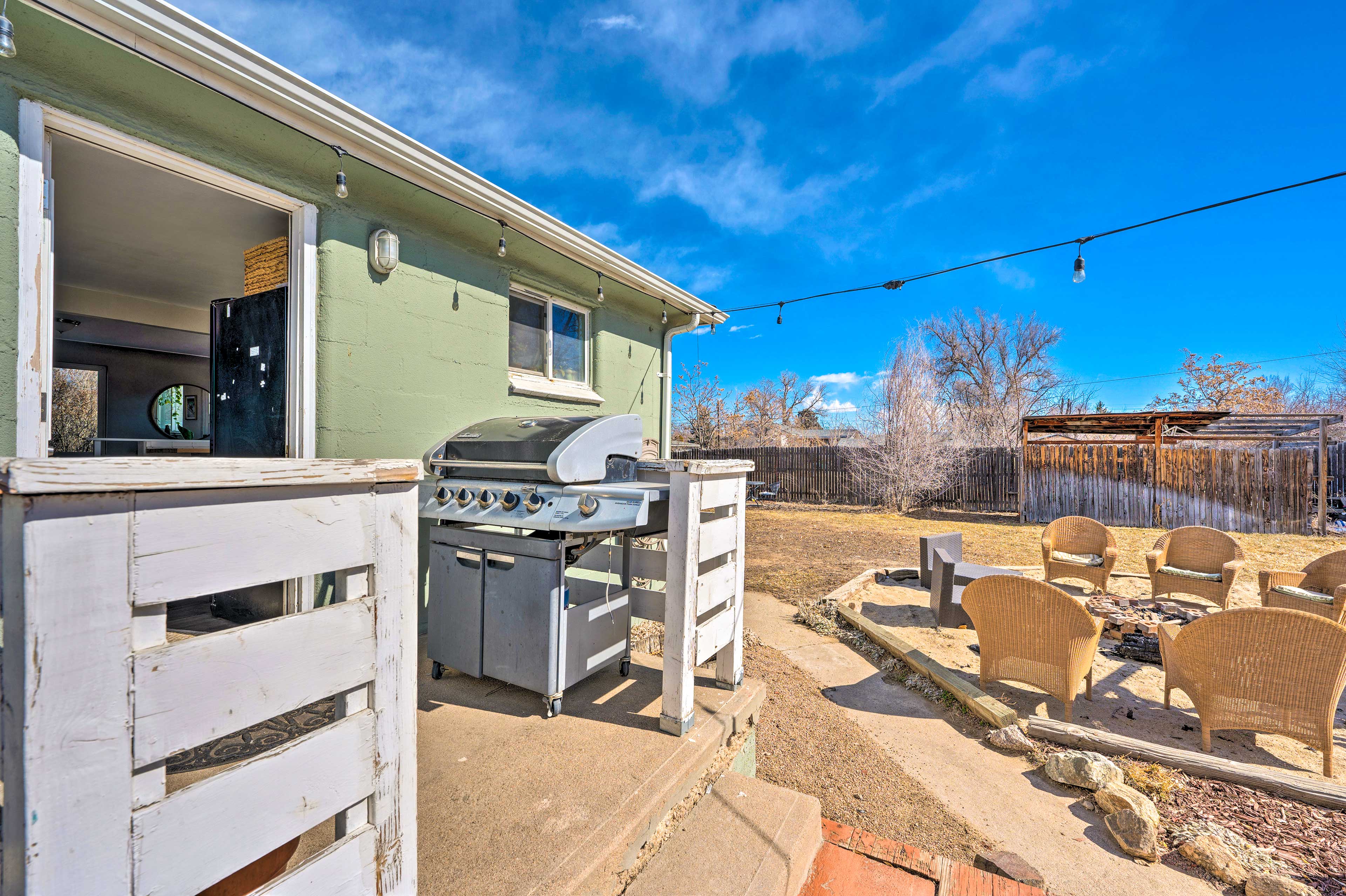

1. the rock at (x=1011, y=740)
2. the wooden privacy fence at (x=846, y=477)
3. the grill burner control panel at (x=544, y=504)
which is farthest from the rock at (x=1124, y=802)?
the wooden privacy fence at (x=846, y=477)

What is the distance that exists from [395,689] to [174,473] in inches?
22.8

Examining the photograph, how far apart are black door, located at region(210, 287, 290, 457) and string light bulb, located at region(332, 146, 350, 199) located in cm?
75

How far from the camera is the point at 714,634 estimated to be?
8.34ft

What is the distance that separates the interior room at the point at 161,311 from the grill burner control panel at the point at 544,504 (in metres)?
1.34

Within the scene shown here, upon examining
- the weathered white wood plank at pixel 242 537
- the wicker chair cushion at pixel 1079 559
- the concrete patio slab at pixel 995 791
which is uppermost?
the weathered white wood plank at pixel 242 537

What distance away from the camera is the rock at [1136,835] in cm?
223

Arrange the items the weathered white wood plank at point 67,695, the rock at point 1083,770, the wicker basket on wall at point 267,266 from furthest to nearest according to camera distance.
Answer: the wicker basket on wall at point 267,266 → the rock at point 1083,770 → the weathered white wood plank at point 67,695

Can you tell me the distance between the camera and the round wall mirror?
7199mm

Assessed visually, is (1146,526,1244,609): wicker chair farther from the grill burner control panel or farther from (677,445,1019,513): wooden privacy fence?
(677,445,1019,513): wooden privacy fence

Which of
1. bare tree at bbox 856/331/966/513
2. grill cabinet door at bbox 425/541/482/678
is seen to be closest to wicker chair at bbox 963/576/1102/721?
grill cabinet door at bbox 425/541/482/678

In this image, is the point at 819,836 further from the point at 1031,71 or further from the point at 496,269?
the point at 1031,71

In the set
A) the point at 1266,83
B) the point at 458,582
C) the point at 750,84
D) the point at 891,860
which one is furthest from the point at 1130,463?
the point at 458,582

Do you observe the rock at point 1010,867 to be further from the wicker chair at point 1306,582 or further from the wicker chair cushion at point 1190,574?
the wicker chair cushion at point 1190,574

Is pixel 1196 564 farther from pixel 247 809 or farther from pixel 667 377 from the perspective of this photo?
pixel 247 809
